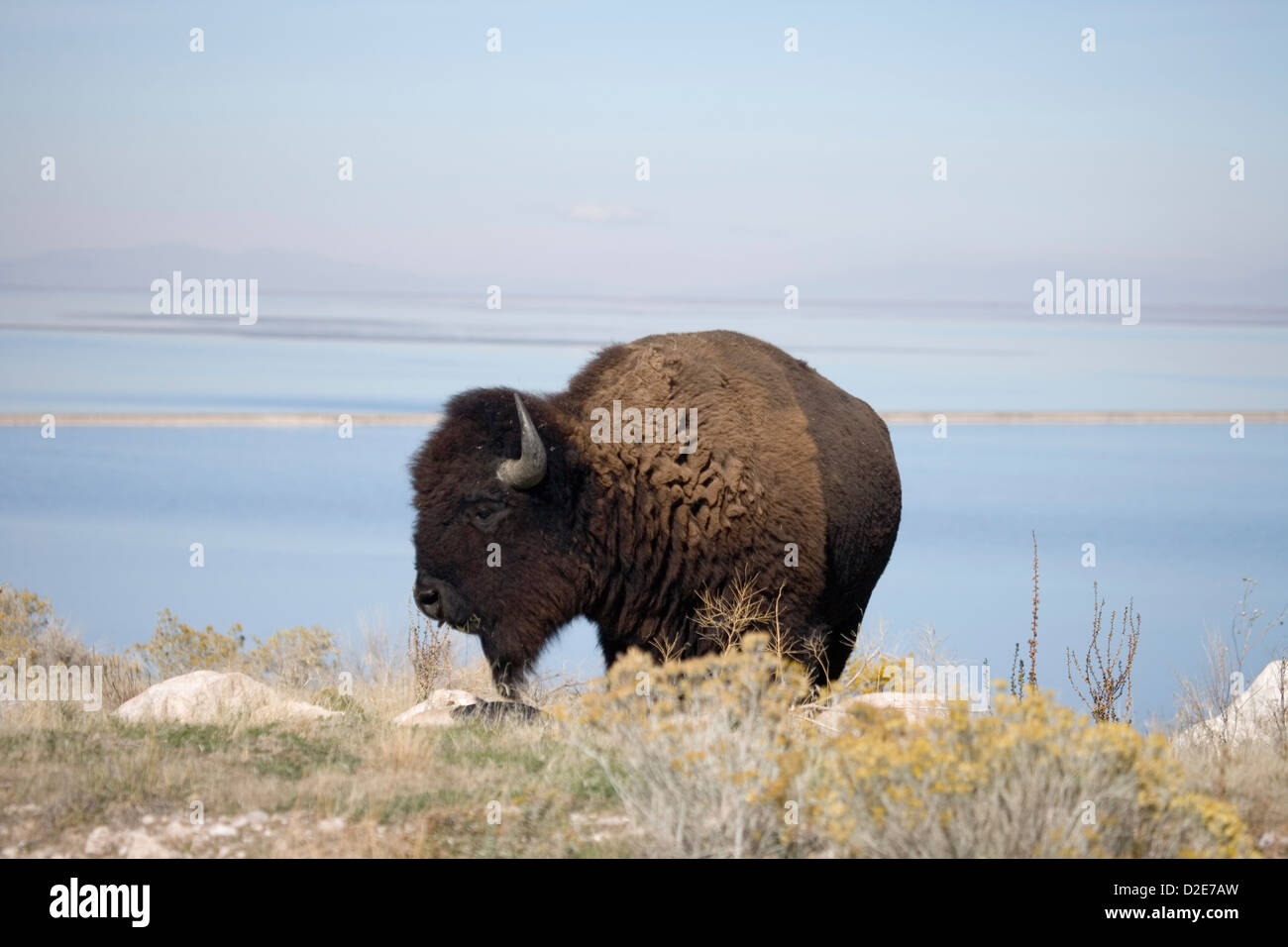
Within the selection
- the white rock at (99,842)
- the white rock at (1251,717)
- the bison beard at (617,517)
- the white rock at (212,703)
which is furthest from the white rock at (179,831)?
the white rock at (1251,717)

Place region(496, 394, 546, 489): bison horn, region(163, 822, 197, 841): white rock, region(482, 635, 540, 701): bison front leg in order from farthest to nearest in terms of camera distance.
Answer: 1. region(482, 635, 540, 701): bison front leg
2. region(496, 394, 546, 489): bison horn
3. region(163, 822, 197, 841): white rock

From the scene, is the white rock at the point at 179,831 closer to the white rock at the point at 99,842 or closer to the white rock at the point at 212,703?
the white rock at the point at 99,842

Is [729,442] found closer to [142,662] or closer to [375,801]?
[375,801]

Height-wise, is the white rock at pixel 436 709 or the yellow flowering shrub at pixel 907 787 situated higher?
the yellow flowering shrub at pixel 907 787

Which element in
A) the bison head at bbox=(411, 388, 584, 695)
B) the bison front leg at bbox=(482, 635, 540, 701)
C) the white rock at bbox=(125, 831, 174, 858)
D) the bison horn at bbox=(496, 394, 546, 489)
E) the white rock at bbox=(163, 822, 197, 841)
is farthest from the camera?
the bison front leg at bbox=(482, 635, 540, 701)

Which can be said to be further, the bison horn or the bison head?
the bison head

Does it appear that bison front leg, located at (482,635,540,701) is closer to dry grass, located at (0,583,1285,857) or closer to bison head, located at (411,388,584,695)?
bison head, located at (411,388,584,695)

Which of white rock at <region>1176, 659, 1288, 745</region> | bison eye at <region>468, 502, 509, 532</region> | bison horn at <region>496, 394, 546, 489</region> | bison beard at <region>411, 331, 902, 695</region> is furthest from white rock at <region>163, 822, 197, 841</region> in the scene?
white rock at <region>1176, 659, 1288, 745</region>

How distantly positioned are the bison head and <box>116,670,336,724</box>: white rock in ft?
4.34

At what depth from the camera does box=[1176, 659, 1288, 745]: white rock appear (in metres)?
9.70

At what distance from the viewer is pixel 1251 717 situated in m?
10.6

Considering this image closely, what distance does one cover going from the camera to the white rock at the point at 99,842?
6559mm
